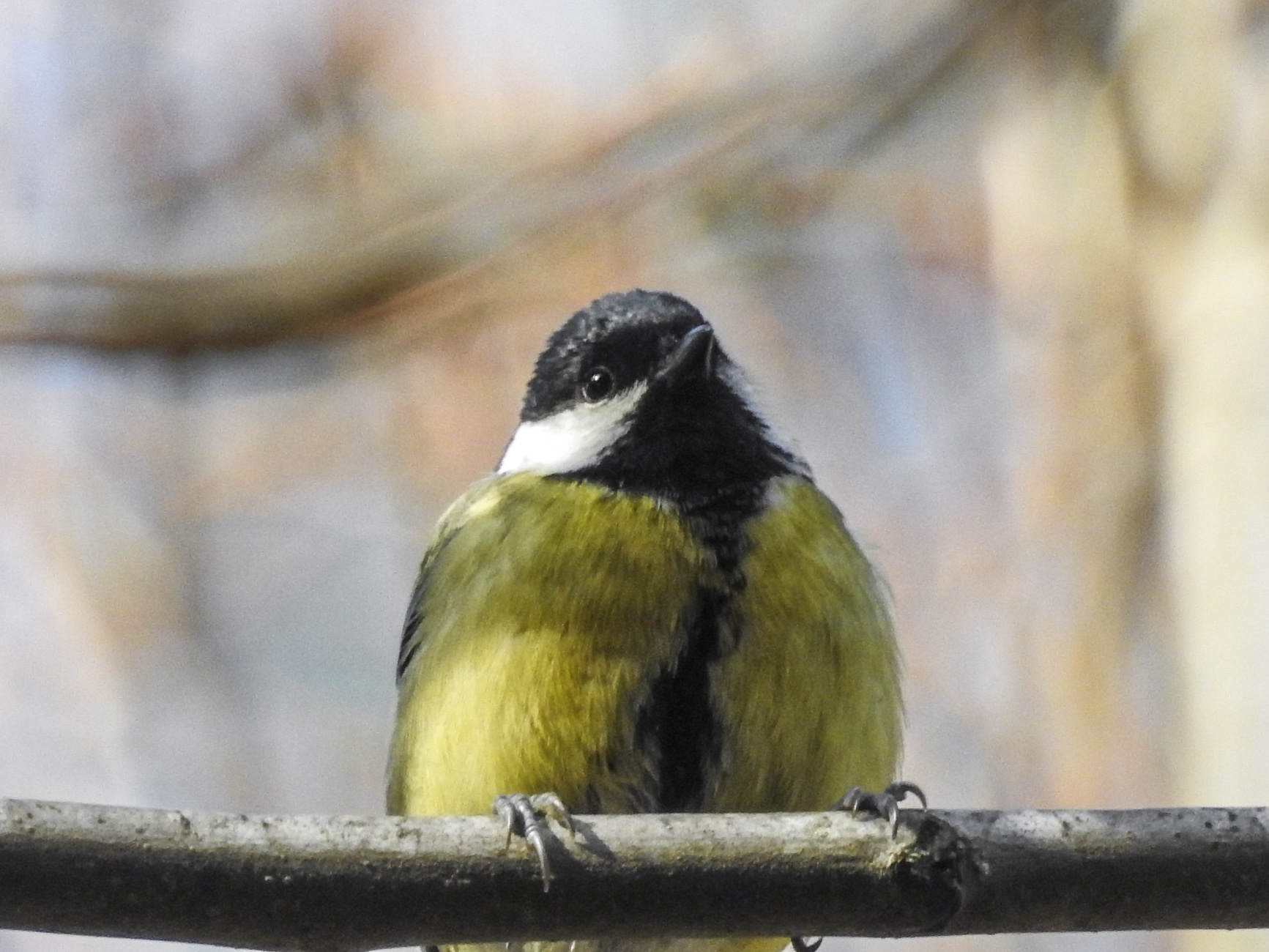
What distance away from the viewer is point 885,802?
2133 mm

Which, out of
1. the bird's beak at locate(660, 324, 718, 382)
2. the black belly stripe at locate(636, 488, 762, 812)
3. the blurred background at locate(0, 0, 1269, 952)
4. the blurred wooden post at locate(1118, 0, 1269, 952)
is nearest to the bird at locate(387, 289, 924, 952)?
the black belly stripe at locate(636, 488, 762, 812)

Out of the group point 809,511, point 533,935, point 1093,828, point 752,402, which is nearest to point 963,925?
point 1093,828

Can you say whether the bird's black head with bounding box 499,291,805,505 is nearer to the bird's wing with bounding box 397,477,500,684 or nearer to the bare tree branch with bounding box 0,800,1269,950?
the bird's wing with bounding box 397,477,500,684

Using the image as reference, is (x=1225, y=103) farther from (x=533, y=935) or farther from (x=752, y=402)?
(x=533, y=935)

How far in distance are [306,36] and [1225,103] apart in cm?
261

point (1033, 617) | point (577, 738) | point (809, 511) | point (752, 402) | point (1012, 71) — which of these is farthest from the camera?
point (1012, 71)

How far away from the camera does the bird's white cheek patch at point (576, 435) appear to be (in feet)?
10.1

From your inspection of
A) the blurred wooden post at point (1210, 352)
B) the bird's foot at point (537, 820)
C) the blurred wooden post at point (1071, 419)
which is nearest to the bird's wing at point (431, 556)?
the bird's foot at point (537, 820)

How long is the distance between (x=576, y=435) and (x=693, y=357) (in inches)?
11.1

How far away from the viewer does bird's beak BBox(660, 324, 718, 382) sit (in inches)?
A: 121

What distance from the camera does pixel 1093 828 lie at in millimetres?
2035

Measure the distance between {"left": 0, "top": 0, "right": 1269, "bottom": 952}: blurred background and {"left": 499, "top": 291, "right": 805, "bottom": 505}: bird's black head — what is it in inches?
33.2

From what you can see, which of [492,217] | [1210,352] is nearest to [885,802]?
[1210,352]

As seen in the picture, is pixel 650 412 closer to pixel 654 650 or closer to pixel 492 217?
pixel 654 650
